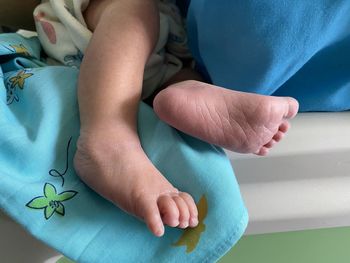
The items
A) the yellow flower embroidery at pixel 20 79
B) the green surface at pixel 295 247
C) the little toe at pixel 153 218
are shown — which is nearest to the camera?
the little toe at pixel 153 218

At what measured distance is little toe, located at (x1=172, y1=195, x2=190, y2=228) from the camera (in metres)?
0.42

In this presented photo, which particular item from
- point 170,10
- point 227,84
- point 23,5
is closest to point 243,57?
point 227,84

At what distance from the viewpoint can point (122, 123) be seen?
483 millimetres

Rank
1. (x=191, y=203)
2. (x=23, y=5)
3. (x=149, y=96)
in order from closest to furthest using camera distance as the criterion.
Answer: (x=191, y=203), (x=149, y=96), (x=23, y=5)

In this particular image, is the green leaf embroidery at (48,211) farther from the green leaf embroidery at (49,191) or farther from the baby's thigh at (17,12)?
the baby's thigh at (17,12)

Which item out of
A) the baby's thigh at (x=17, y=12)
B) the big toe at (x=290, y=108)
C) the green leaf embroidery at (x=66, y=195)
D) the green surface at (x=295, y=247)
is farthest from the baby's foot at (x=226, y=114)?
the baby's thigh at (x=17, y=12)

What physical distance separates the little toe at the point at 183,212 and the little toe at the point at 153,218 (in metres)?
0.02

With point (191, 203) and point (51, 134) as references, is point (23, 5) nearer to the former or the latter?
point (51, 134)

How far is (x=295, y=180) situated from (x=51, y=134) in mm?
252

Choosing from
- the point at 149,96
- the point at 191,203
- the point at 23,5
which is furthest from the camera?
the point at 23,5

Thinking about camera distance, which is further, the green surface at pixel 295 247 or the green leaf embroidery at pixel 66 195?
the green surface at pixel 295 247

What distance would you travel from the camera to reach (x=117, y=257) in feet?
1.47

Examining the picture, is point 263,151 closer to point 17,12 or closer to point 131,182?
point 131,182

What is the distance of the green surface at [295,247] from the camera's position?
657mm
